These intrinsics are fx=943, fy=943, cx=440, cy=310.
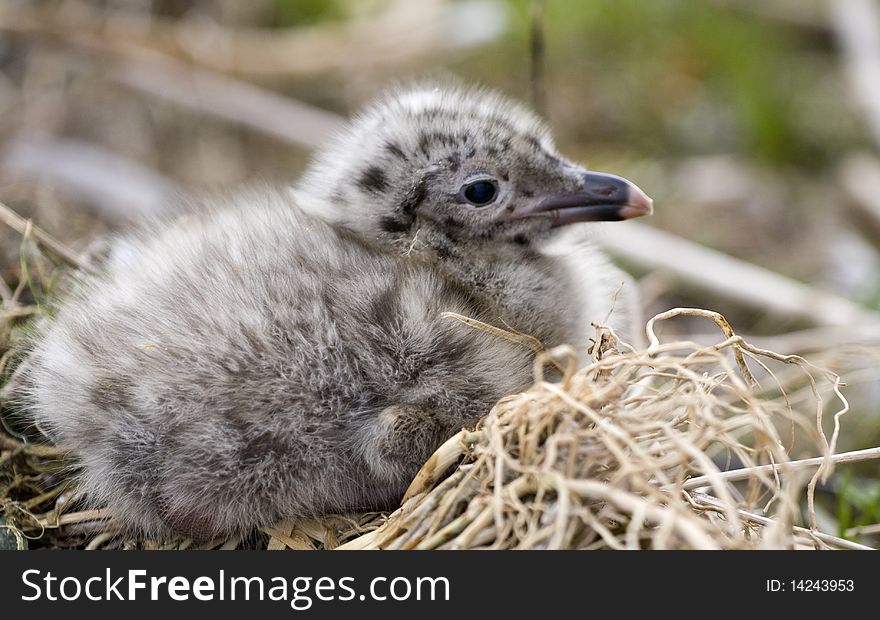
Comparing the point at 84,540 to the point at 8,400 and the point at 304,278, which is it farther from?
the point at 304,278

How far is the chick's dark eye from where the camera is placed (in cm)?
238

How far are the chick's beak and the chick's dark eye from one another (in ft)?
0.34

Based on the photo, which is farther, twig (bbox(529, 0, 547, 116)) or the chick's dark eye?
twig (bbox(529, 0, 547, 116))

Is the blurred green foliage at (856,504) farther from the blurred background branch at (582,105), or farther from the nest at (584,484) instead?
the blurred background branch at (582,105)

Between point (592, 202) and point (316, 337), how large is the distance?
0.84 m

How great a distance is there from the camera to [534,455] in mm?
1780

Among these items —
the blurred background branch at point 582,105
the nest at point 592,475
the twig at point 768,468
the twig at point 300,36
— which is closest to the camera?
the nest at point 592,475

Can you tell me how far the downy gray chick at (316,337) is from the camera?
1.98 meters

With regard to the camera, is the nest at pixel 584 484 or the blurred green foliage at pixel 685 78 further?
the blurred green foliage at pixel 685 78

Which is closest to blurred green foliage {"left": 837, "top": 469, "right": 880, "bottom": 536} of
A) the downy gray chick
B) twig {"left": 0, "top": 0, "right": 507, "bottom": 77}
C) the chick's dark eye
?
the downy gray chick

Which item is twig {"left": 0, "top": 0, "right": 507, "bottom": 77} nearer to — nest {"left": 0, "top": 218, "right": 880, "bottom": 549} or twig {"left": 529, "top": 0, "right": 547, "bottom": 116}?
twig {"left": 529, "top": 0, "right": 547, "bottom": 116}

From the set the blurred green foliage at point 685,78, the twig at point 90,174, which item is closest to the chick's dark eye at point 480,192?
the twig at point 90,174

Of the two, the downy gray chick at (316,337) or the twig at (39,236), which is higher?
the twig at (39,236)

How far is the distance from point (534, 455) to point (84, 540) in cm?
108
